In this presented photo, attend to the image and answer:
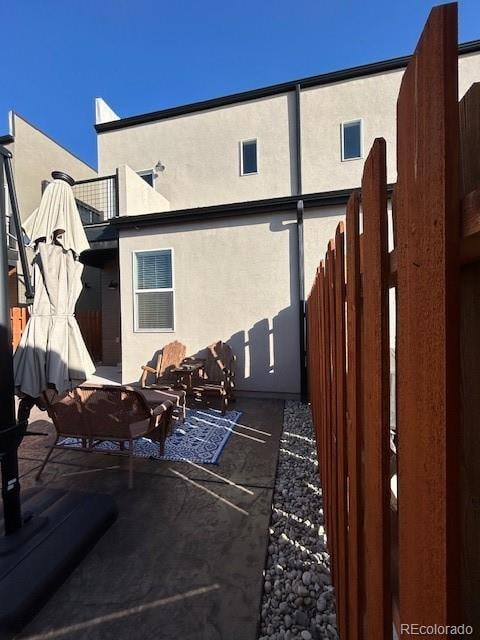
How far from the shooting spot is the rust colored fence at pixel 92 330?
10562 millimetres

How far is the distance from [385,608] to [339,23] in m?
11.6

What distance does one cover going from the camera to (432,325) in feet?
1.91

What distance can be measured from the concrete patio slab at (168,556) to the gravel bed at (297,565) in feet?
0.29

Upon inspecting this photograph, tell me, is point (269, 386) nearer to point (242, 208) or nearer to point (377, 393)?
point (242, 208)

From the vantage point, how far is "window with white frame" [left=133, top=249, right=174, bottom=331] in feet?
22.1

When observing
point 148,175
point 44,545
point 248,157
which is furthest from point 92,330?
point 44,545

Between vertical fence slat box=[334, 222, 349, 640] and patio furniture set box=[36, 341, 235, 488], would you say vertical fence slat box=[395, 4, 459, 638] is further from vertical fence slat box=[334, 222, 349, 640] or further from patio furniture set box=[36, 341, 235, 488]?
patio furniture set box=[36, 341, 235, 488]

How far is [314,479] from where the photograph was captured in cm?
309

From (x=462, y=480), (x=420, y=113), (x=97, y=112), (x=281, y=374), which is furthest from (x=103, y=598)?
(x=97, y=112)


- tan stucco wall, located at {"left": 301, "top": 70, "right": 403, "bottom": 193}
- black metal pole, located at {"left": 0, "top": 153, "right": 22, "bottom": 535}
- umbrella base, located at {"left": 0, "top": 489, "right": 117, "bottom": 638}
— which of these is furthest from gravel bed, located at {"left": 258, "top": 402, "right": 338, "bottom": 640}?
tan stucco wall, located at {"left": 301, "top": 70, "right": 403, "bottom": 193}

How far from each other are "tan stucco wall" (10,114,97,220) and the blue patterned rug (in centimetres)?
931

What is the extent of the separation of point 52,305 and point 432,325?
3.05m

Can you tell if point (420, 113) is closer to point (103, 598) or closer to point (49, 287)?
point (103, 598)

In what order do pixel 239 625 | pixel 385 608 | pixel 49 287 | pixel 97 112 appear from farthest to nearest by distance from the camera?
pixel 97 112, pixel 49 287, pixel 239 625, pixel 385 608
